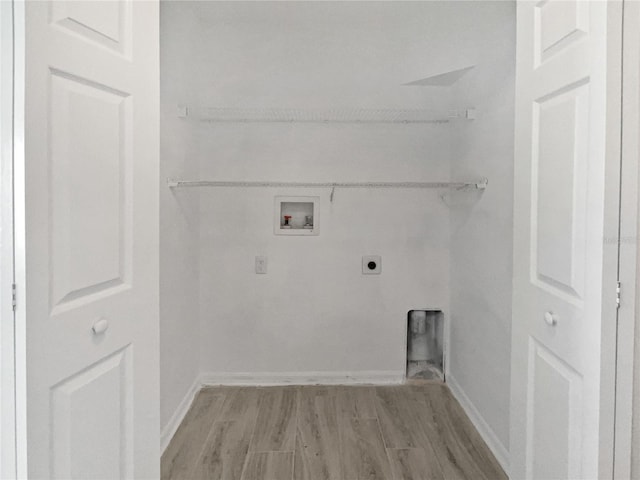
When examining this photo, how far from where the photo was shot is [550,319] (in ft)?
4.20

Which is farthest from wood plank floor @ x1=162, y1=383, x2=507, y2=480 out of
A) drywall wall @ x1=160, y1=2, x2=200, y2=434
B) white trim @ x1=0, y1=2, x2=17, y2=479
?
white trim @ x1=0, y1=2, x2=17, y2=479

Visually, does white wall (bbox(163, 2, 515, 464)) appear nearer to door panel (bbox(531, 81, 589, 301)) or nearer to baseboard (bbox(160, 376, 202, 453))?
baseboard (bbox(160, 376, 202, 453))

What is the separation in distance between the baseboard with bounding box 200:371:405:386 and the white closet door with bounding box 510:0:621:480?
174 cm

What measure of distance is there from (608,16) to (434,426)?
7.37 ft

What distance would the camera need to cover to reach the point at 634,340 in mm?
1052

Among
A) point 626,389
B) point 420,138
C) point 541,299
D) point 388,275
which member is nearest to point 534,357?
point 541,299

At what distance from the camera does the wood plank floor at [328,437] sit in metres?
2.22

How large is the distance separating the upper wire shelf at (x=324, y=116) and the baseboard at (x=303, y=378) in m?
1.75

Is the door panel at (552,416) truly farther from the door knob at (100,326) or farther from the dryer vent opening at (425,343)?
the dryer vent opening at (425,343)

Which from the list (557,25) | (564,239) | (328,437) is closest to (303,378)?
(328,437)

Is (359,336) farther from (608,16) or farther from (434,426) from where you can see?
(608,16)

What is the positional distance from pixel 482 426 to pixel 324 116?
207 centimetres

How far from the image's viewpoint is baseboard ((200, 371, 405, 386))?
3256mm

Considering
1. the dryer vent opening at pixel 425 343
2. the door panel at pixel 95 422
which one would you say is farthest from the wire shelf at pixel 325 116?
the door panel at pixel 95 422
